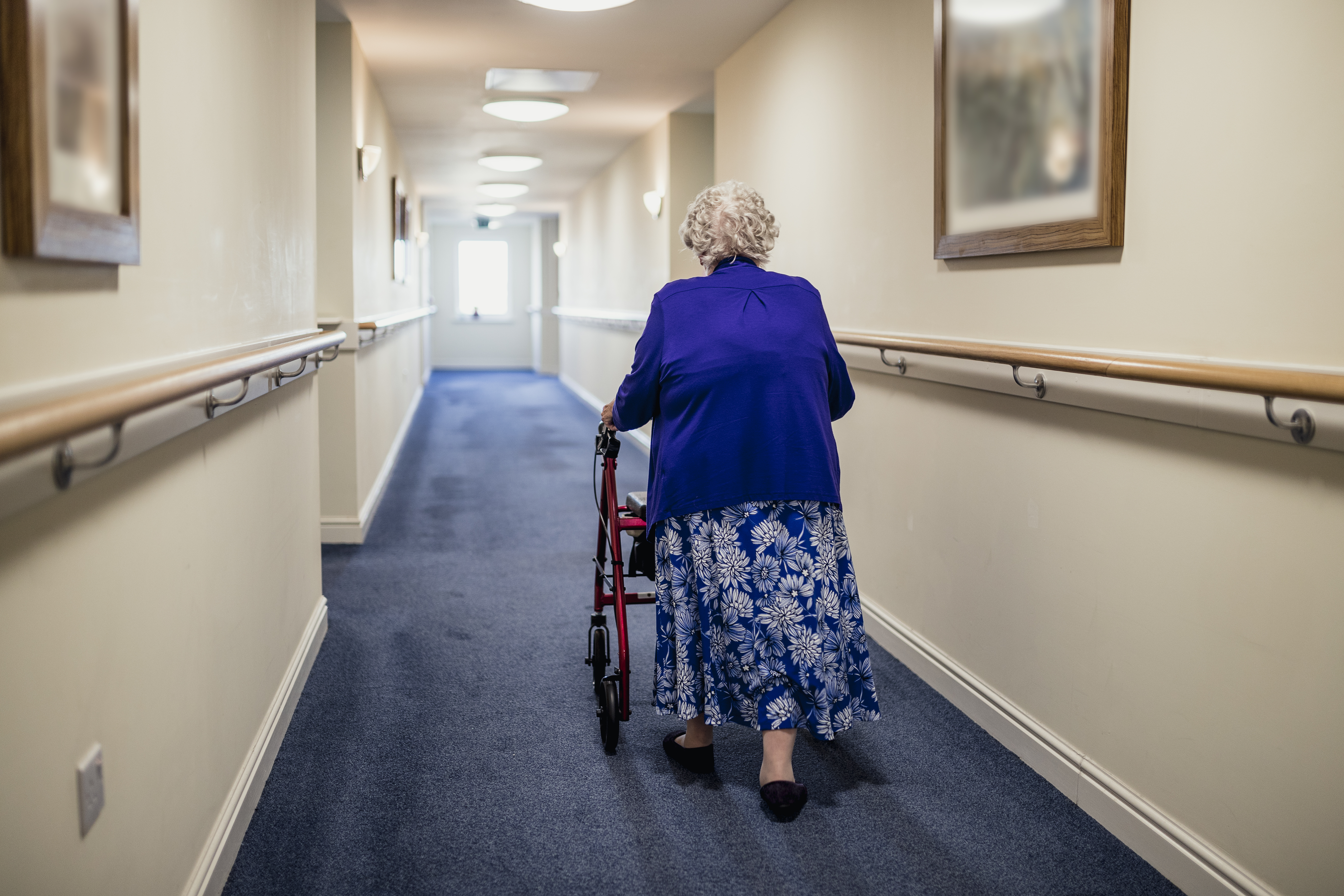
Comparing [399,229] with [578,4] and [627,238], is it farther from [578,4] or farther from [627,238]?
[578,4]

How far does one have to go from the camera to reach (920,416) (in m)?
3.50

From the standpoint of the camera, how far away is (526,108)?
6.91 meters

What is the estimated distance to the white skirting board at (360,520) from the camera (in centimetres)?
536

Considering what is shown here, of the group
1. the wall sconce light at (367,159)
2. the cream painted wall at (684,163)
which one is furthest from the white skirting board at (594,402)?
the wall sconce light at (367,159)

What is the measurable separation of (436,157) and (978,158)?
7.98 meters

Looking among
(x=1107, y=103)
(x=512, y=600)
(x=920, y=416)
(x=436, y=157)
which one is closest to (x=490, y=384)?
(x=436, y=157)

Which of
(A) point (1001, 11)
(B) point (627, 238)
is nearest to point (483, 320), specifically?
(B) point (627, 238)

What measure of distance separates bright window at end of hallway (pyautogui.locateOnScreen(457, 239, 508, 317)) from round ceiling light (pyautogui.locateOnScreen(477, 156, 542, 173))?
9593mm

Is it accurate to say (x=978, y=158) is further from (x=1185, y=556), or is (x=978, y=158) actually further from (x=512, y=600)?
(x=512, y=600)

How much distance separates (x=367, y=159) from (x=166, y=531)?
4209 millimetres

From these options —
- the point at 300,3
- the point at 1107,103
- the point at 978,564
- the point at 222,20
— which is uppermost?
the point at 300,3

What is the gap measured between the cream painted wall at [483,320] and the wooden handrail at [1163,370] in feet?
56.4

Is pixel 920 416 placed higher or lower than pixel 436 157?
lower

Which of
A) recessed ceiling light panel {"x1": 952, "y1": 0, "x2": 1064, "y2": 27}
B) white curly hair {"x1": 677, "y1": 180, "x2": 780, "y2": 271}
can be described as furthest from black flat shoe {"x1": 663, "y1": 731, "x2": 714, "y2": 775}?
recessed ceiling light panel {"x1": 952, "y1": 0, "x2": 1064, "y2": 27}
